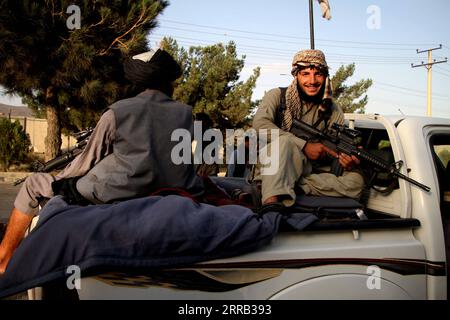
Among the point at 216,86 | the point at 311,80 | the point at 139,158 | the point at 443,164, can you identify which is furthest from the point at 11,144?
the point at 443,164

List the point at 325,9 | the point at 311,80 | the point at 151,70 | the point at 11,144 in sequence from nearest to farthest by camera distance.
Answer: the point at 151,70 < the point at 311,80 < the point at 325,9 < the point at 11,144

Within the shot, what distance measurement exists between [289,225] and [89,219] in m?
0.96

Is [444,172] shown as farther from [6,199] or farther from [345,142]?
[6,199]

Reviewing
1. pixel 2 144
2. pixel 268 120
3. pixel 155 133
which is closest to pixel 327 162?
pixel 268 120

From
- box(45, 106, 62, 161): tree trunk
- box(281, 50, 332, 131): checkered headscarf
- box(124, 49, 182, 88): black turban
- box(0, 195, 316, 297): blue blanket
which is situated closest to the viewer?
box(0, 195, 316, 297): blue blanket

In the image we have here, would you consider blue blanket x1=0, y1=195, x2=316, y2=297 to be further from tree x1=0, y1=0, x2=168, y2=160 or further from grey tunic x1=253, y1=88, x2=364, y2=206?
tree x1=0, y1=0, x2=168, y2=160

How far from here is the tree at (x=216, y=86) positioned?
17812mm

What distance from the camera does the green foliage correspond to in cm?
1535

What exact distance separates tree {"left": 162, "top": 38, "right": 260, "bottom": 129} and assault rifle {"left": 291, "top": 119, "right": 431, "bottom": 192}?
14.8 m

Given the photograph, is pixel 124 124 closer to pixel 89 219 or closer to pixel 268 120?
pixel 89 219

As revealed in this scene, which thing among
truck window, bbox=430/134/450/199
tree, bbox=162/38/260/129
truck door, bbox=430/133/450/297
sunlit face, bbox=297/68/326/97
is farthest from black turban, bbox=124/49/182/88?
tree, bbox=162/38/260/129

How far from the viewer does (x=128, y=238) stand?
1.62m

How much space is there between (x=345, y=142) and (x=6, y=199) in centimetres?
971

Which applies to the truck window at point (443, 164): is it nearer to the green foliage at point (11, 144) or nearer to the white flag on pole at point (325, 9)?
the white flag on pole at point (325, 9)
